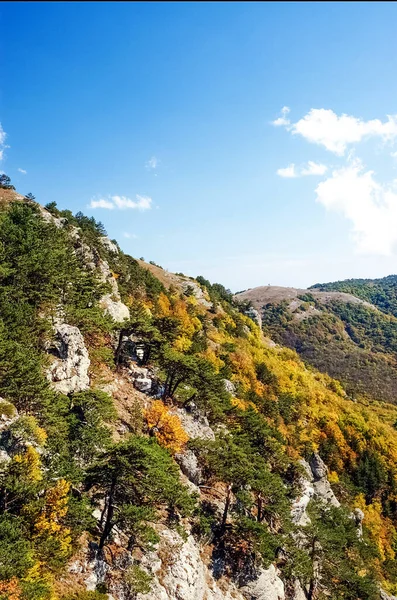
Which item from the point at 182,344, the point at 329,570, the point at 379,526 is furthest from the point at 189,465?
the point at 379,526

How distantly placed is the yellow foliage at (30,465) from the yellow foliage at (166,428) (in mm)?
15682

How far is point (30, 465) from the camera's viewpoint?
22.4 m

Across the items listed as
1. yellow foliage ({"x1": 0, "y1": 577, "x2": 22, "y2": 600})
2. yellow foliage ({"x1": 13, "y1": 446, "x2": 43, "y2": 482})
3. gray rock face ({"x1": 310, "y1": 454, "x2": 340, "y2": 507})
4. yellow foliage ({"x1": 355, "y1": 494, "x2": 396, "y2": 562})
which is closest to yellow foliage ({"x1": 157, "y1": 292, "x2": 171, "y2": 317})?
gray rock face ({"x1": 310, "y1": 454, "x2": 340, "y2": 507})

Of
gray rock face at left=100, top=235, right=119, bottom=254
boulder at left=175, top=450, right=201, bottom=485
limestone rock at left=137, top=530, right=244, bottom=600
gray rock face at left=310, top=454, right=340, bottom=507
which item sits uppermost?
gray rock face at left=100, top=235, right=119, bottom=254

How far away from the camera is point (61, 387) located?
118 feet

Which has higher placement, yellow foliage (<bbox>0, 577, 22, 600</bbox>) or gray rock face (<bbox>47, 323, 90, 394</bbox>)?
gray rock face (<bbox>47, 323, 90, 394</bbox>)

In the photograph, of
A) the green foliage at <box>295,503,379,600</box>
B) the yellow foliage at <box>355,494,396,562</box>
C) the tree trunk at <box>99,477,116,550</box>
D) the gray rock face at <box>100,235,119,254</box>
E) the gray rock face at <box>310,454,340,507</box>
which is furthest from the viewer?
the gray rock face at <box>100,235,119,254</box>

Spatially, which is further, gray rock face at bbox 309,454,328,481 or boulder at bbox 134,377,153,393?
gray rock face at bbox 309,454,328,481

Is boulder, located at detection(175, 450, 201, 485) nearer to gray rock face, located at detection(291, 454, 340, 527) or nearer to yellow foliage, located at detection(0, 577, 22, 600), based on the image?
gray rock face, located at detection(291, 454, 340, 527)

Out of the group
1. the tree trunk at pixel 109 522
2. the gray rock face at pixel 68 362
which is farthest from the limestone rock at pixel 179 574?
the gray rock face at pixel 68 362

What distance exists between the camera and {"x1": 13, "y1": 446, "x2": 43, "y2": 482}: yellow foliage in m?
22.2

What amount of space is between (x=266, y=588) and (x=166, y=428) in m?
16.9

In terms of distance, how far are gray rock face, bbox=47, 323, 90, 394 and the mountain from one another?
0.46 ft

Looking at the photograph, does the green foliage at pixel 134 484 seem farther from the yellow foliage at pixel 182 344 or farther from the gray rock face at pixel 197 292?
the gray rock face at pixel 197 292
